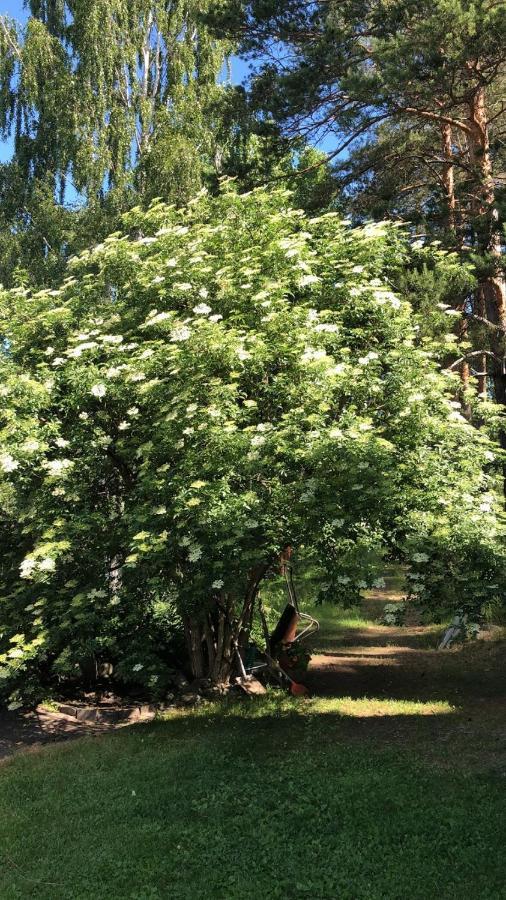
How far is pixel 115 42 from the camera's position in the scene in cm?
1755

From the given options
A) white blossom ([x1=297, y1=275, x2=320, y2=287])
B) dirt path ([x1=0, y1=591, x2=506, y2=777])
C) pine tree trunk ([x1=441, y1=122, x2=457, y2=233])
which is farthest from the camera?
pine tree trunk ([x1=441, y1=122, x2=457, y2=233])

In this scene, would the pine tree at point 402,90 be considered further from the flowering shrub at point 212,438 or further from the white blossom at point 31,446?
the white blossom at point 31,446

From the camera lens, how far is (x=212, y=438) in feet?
19.4

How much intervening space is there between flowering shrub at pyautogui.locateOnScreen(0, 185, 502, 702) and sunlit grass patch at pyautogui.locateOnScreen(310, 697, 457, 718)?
1.23 meters

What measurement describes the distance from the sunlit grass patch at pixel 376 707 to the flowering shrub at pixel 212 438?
123 centimetres

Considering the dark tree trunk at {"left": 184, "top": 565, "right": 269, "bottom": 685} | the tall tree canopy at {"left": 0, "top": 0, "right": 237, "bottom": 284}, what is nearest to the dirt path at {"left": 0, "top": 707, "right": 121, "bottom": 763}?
the dark tree trunk at {"left": 184, "top": 565, "right": 269, "bottom": 685}

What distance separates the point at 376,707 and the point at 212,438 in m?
3.93

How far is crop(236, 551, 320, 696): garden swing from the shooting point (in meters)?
8.49

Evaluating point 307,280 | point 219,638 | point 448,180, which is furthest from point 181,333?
point 448,180

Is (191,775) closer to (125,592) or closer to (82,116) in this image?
(125,592)

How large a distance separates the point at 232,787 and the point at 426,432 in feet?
11.6

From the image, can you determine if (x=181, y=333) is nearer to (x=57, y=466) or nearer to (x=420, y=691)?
(x=57, y=466)

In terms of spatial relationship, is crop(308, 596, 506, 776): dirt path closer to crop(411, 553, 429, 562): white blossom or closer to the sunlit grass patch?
the sunlit grass patch

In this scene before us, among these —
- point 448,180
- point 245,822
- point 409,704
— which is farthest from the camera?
point 448,180
